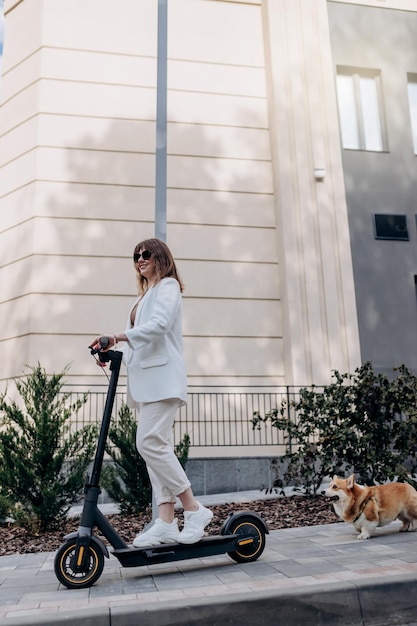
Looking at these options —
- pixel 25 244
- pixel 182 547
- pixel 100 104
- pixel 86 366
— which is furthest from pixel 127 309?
pixel 182 547

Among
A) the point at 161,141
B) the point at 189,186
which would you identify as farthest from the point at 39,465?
the point at 189,186

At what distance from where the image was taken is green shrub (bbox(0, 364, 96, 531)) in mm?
5777

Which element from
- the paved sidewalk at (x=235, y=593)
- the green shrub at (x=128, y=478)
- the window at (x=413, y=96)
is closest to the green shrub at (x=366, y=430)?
the green shrub at (x=128, y=478)

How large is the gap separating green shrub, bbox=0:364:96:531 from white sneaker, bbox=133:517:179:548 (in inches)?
91.3

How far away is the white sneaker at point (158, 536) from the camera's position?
3.73 meters

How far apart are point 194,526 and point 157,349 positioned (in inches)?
48.8

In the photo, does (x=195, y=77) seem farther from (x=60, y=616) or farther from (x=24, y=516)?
(x=60, y=616)

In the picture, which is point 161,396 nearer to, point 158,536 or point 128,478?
point 158,536

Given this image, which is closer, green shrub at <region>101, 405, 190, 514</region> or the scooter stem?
the scooter stem

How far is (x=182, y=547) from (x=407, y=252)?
33.1 feet

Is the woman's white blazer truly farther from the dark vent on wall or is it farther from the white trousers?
the dark vent on wall

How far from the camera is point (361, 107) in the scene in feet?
42.9

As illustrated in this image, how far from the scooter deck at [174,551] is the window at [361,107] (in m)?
11.0

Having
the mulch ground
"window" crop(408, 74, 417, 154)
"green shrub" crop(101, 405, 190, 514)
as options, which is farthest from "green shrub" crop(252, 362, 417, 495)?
"window" crop(408, 74, 417, 154)
